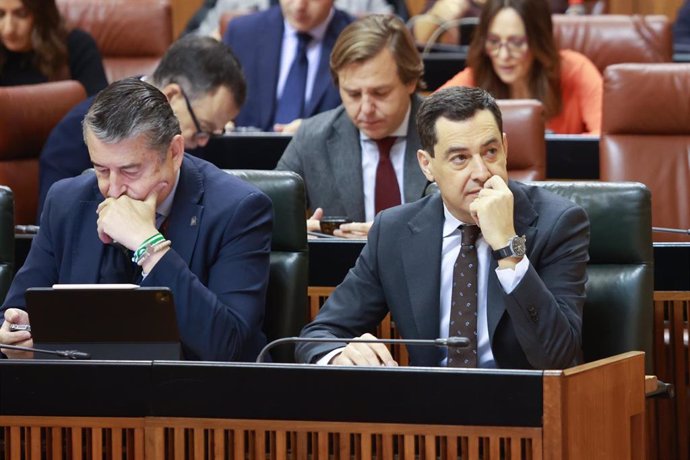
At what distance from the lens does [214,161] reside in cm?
373

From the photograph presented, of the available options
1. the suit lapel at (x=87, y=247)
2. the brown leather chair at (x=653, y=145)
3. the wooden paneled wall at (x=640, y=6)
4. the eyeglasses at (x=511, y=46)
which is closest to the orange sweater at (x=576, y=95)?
the eyeglasses at (x=511, y=46)

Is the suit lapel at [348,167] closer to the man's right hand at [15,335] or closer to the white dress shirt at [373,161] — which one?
the white dress shirt at [373,161]

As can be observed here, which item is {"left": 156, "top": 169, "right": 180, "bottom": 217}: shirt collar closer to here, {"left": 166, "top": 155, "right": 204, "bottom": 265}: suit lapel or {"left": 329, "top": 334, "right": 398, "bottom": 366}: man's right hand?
{"left": 166, "top": 155, "right": 204, "bottom": 265}: suit lapel

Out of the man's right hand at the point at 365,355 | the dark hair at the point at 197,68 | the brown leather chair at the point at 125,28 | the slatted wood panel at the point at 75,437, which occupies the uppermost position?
the brown leather chair at the point at 125,28

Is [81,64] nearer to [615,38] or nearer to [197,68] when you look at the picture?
[197,68]

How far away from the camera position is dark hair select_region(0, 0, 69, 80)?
4621 millimetres

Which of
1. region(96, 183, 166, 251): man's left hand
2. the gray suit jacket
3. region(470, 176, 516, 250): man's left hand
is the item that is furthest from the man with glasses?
region(470, 176, 516, 250): man's left hand

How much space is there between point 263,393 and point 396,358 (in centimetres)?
91

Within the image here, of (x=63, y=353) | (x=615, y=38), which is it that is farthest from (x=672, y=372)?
(x=615, y=38)

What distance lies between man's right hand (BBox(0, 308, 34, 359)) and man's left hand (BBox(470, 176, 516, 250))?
0.77m

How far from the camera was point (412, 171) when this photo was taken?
11.3 feet

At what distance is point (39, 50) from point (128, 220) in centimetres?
244

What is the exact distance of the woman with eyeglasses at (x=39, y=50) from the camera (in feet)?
15.0

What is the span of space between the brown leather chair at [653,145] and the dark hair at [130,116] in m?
1.70
